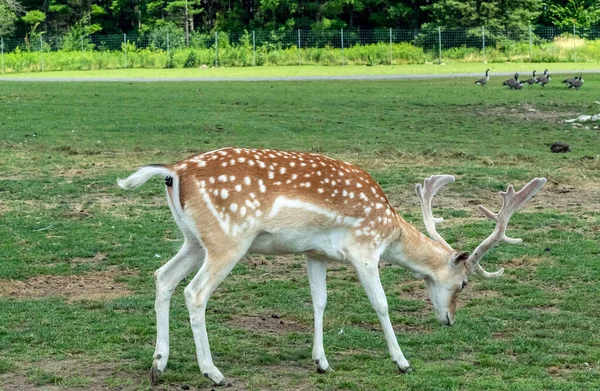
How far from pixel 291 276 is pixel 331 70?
36511 mm

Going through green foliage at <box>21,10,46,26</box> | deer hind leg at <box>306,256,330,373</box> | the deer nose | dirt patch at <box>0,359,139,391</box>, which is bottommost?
dirt patch at <box>0,359,139,391</box>

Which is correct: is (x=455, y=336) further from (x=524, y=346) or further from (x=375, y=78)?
(x=375, y=78)

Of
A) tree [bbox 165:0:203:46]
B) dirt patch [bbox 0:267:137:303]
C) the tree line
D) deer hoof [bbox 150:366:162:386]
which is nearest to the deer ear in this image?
deer hoof [bbox 150:366:162:386]

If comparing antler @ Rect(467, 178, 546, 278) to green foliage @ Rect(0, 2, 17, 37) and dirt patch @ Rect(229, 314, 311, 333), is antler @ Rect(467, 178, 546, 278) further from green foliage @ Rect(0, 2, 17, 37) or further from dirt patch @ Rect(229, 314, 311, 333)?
green foliage @ Rect(0, 2, 17, 37)

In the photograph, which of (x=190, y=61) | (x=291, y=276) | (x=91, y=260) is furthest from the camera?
(x=190, y=61)

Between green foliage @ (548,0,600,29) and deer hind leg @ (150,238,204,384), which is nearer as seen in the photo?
deer hind leg @ (150,238,204,384)

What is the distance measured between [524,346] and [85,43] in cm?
5406

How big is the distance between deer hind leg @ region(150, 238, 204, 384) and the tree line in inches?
1947

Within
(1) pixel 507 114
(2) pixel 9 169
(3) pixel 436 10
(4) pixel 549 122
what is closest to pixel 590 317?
(2) pixel 9 169

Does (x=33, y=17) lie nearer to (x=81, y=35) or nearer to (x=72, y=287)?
(x=81, y=35)

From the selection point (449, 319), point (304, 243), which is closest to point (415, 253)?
point (449, 319)

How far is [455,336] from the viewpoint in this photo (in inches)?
293

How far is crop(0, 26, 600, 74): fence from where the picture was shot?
50.6m

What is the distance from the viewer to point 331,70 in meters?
45.4
